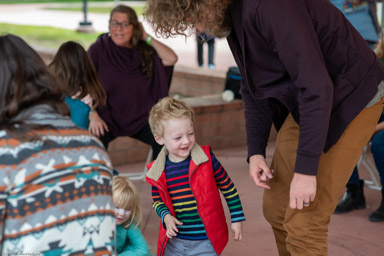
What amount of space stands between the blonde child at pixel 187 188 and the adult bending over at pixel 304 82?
30 cm

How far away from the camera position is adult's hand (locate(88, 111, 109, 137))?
4.79 meters

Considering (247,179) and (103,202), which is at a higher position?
(103,202)

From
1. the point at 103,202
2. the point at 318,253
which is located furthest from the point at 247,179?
the point at 103,202

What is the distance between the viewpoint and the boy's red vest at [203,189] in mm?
2807

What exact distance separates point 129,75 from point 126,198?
2047 mm

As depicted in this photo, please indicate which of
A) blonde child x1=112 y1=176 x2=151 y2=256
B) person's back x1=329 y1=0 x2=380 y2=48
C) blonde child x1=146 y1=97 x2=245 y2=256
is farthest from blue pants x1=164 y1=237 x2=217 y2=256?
person's back x1=329 y1=0 x2=380 y2=48

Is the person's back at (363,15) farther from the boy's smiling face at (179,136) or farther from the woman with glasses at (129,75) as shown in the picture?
the boy's smiling face at (179,136)

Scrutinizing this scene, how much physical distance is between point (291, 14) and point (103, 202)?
955mm

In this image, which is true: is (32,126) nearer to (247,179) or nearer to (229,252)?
(229,252)

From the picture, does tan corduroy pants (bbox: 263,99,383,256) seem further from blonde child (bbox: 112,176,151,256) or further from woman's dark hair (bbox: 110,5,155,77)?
woman's dark hair (bbox: 110,5,155,77)

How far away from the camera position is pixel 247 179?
5.43 meters

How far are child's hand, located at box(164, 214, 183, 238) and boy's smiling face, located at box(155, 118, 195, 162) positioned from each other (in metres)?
0.29

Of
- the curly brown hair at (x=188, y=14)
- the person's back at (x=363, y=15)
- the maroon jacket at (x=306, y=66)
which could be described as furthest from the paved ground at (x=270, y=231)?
the curly brown hair at (x=188, y=14)

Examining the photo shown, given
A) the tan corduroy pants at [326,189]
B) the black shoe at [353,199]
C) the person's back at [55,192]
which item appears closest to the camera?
the person's back at [55,192]
